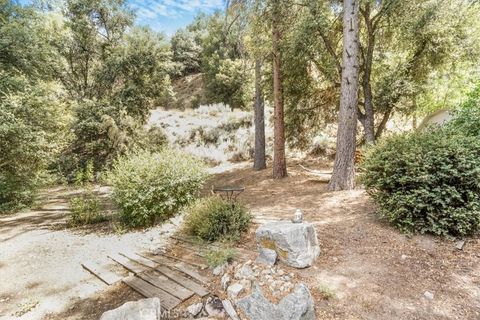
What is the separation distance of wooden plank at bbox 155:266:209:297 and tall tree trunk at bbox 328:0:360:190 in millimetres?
3986

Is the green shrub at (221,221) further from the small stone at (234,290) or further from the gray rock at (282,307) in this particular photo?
the gray rock at (282,307)

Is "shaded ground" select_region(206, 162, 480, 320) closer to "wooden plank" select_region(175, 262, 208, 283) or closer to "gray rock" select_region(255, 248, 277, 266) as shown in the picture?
"gray rock" select_region(255, 248, 277, 266)

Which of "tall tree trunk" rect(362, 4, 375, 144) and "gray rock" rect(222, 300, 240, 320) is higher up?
"tall tree trunk" rect(362, 4, 375, 144)

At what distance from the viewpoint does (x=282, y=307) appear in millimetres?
2951

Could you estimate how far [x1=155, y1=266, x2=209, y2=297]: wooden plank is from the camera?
11.7ft

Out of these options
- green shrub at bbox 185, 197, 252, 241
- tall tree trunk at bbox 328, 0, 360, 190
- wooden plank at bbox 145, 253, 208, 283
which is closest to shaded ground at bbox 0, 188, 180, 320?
wooden plank at bbox 145, 253, 208, 283

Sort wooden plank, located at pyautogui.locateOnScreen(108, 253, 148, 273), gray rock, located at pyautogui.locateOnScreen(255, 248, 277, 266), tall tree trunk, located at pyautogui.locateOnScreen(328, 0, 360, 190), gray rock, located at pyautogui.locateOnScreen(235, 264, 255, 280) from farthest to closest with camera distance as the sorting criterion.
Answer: tall tree trunk, located at pyautogui.locateOnScreen(328, 0, 360, 190), wooden plank, located at pyautogui.locateOnScreen(108, 253, 148, 273), gray rock, located at pyautogui.locateOnScreen(255, 248, 277, 266), gray rock, located at pyautogui.locateOnScreen(235, 264, 255, 280)

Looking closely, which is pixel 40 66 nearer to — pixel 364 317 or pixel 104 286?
pixel 104 286

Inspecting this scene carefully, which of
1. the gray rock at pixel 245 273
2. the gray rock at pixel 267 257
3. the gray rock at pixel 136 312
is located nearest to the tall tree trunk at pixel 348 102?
the gray rock at pixel 267 257

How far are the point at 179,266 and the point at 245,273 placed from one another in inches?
47.4

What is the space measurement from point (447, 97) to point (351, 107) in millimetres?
5652

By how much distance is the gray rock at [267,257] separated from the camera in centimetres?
369

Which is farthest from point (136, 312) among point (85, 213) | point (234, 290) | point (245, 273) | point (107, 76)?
point (107, 76)

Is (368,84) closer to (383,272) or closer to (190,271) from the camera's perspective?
(383,272)
